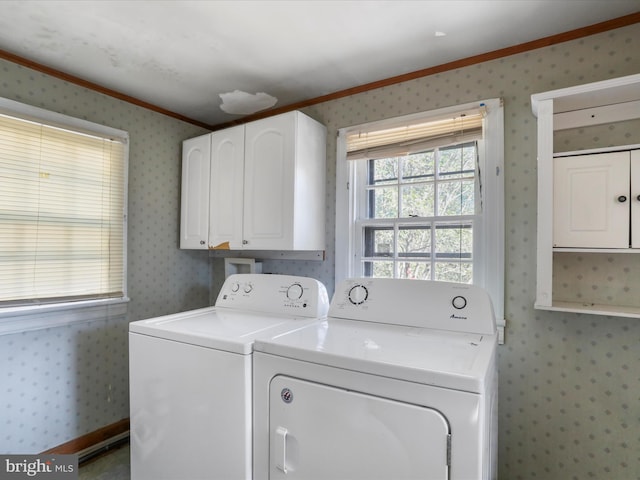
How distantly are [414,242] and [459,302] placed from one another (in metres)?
0.64

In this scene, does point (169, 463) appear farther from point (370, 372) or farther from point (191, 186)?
point (191, 186)

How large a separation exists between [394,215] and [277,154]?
0.82 meters

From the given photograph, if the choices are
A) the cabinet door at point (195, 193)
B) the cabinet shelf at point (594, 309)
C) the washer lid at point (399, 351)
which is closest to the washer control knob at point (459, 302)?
the washer lid at point (399, 351)

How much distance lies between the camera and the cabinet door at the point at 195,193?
8.32 feet

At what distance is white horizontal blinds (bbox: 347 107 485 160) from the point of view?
6.26 ft

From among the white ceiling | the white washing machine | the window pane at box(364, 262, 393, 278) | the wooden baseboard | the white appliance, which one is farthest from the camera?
the window pane at box(364, 262, 393, 278)

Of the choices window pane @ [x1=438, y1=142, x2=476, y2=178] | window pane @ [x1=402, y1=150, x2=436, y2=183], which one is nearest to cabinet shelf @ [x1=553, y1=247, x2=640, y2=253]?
window pane @ [x1=438, y1=142, x2=476, y2=178]

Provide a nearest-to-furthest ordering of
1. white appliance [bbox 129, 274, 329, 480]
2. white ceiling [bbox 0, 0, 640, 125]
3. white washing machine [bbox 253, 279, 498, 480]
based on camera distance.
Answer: white washing machine [bbox 253, 279, 498, 480] → white appliance [bbox 129, 274, 329, 480] → white ceiling [bbox 0, 0, 640, 125]

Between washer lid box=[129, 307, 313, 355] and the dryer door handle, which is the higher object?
washer lid box=[129, 307, 313, 355]

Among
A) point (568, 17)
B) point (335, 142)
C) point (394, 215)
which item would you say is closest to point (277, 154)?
point (335, 142)

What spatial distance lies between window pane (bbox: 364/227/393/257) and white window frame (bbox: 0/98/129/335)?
1.60m

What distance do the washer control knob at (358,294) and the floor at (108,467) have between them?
5.40ft

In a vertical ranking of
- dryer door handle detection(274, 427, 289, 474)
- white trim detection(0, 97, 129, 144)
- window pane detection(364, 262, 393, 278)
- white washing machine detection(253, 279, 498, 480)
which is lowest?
dryer door handle detection(274, 427, 289, 474)

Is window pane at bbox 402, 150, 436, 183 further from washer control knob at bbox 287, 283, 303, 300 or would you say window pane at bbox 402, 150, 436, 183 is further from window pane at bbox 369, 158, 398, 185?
washer control knob at bbox 287, 283, 303, 300
